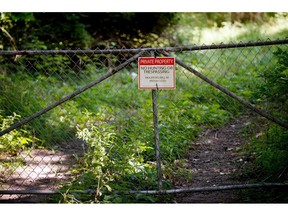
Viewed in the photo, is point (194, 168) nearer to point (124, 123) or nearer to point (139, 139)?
point (139, 139)

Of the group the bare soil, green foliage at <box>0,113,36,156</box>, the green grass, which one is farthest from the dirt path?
green foliage at <box>0,113,36,156</box>

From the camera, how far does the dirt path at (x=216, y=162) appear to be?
412cm

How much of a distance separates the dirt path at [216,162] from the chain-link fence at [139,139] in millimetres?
13

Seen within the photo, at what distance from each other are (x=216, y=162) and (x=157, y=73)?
1.73 m

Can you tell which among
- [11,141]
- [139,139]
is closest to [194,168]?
[139,139]

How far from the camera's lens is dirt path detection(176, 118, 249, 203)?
13.5ft

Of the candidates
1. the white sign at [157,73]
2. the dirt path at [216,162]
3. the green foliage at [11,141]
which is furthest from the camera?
the green foliage at [11,141]

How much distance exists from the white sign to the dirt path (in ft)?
3.97

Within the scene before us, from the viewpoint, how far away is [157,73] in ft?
13.0

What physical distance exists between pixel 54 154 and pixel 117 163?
1.52 m

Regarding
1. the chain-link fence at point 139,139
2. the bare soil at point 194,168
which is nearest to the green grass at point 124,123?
the chain-link fence at point 139,139

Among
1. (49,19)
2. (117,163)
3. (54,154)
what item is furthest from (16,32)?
(117,163)

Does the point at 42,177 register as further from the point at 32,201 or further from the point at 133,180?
the point at 133,180

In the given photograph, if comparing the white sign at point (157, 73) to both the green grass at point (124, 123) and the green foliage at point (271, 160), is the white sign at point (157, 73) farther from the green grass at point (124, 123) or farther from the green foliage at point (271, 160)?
the green foliage at point (271, 160)
